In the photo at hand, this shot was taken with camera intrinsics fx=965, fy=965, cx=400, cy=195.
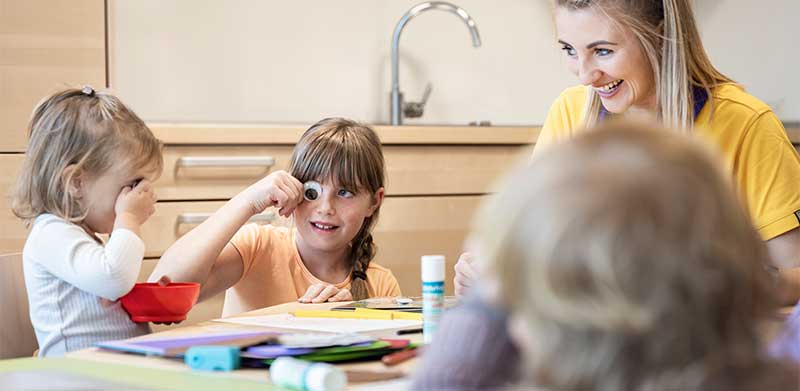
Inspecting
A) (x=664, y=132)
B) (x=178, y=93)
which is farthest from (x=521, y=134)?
(x=664, y=132)

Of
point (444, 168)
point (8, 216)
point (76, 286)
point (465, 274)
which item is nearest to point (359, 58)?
point (444, 168)

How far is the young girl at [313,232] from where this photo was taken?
1.81m

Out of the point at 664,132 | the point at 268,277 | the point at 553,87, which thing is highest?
the point at 553,87

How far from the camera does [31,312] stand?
1.35 metres

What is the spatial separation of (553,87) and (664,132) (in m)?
3.21

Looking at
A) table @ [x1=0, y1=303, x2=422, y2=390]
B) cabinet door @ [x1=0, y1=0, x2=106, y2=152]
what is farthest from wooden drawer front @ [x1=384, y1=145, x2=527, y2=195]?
table @ [x1=0, y1=303, x2=422, y2=390]

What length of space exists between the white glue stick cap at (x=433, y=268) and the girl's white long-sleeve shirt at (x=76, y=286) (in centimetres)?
44

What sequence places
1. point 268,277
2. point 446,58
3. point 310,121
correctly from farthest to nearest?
point 446,58 → point 310,121 → point 268,277

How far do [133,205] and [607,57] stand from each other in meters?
0.81

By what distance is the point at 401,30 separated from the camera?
3.25 meters

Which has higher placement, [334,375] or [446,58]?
[446,58]

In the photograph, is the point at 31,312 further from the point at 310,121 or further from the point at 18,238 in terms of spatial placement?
the point at 310,121

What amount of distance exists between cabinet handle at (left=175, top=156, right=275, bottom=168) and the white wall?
533 mm

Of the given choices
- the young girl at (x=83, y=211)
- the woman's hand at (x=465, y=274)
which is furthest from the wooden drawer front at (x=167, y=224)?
the woman's hand at (x=465, y=274)
